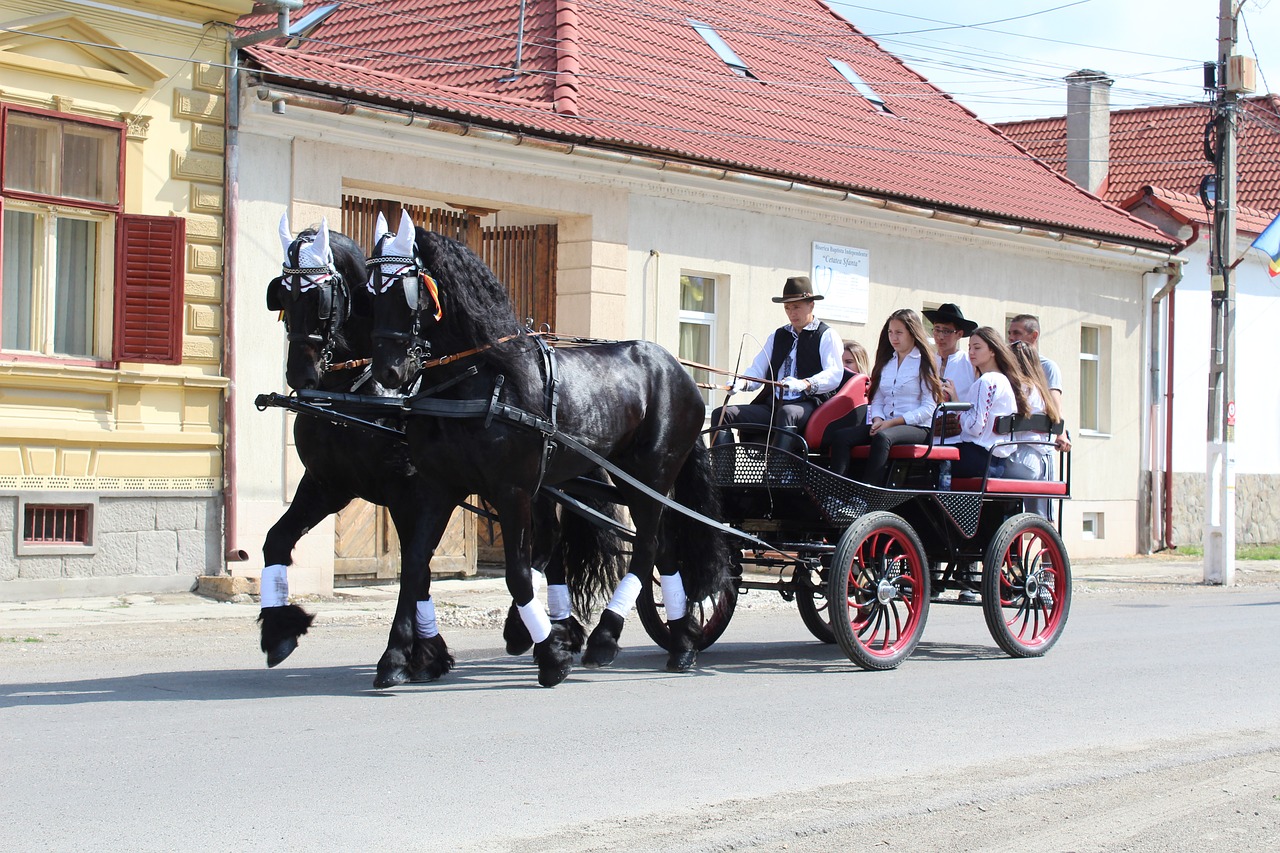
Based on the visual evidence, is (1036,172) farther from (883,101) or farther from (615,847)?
(615,847)

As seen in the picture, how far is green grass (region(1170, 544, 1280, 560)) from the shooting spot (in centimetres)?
2102

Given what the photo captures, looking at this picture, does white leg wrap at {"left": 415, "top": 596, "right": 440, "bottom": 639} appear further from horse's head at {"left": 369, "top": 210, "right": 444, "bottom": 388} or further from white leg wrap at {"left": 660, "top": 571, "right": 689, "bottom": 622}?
white leg wrap at {"left": 660, "top": 571, "right": 689, "bottom": 622}

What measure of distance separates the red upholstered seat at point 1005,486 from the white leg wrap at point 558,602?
101 inches

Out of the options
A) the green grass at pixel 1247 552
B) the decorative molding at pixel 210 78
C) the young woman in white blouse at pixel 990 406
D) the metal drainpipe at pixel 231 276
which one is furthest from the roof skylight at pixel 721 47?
the young woman in white blouse at pixel 990 406

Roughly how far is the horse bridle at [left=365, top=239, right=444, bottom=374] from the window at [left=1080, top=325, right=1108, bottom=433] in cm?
1600

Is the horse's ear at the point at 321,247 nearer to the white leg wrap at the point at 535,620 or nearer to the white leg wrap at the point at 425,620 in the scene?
the white leg wrap at the point at 425,620

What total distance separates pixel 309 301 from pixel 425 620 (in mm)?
1651

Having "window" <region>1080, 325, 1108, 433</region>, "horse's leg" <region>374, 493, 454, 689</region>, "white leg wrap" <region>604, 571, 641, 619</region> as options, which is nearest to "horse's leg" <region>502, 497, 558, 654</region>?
"white leg wrap" <region>604, 571, 641, 619</region>

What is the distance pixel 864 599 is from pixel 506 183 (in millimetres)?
7304

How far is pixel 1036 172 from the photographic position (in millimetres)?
22359

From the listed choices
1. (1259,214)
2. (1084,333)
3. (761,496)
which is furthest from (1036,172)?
(761,496)

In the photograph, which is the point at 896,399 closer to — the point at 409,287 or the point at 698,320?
the point at 409,287

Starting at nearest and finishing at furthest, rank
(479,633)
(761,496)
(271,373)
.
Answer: (761,496)
(479,633)
(271,373)

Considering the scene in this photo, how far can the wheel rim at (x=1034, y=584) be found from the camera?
30.4 feet
